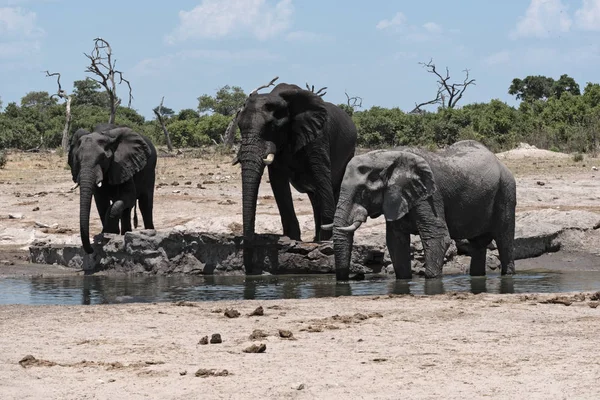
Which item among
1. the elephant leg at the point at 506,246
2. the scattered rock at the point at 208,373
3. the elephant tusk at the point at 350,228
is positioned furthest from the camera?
the elephant leg at the point at 506,246

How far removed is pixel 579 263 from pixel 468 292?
14.4 ft

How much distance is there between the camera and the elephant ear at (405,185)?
1221 centimetres

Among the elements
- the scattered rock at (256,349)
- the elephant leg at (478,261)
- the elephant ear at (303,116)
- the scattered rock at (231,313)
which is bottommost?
the scattered rock at (256,349)

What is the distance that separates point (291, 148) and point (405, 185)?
8.59ft

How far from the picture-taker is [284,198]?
47.8 feet

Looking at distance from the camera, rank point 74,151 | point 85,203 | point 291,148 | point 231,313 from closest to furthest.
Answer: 1. point 231,313
2. point 291,148
3. point 85,203
4. point 74,151

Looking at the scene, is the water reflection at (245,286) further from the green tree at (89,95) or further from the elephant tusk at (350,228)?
the green tree at (89,95)

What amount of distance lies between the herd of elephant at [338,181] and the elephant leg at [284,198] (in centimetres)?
1

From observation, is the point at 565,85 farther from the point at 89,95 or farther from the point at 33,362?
the point at 33,362

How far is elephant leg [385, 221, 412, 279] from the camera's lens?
12648 mm

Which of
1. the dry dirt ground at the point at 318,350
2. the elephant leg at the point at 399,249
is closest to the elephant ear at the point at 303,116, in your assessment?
the elephant leg at the point at 399,249

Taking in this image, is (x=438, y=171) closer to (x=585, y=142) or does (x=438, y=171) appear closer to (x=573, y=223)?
(x=573, y=223)

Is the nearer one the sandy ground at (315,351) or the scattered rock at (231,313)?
the sandy ground at (315,351)

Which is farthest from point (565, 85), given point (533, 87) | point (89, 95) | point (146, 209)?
point (146, 209)
